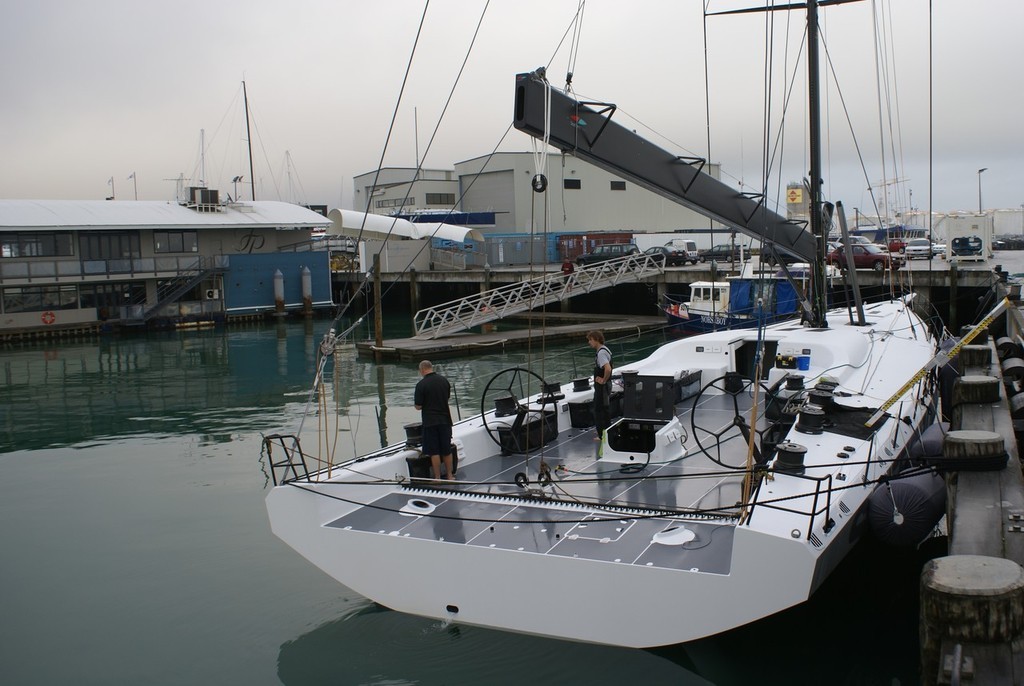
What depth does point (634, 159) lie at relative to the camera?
33.0 feet

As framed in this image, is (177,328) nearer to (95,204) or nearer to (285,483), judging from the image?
(95,204)

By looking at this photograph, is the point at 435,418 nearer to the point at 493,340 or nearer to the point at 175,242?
the point at 493,340

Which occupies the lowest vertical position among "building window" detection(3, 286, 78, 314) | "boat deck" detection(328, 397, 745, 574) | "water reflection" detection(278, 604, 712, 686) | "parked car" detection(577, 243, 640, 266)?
"water reflection" detection(278, 604, 712, 686)

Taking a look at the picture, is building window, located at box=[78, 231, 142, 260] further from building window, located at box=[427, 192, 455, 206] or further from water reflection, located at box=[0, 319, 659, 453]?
building window, located at box=[427, 192, 455, 206]

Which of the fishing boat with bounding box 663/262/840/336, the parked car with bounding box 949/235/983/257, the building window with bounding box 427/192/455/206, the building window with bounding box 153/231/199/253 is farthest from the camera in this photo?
the building window with bounding box 427/192/455/206

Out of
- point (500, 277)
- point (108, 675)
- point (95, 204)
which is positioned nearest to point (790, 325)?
point (108, 675)

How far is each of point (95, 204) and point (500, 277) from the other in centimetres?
2015

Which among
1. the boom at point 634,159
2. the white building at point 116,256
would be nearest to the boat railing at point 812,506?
the boom at point 634,159

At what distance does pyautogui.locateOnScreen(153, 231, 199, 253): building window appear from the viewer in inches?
1616

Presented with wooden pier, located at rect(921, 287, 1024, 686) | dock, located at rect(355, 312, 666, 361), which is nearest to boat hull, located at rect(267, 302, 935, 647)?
wooden pier, located at rect(921, 287, 1024, 686)

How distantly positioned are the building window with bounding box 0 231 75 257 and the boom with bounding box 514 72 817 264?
3497cm

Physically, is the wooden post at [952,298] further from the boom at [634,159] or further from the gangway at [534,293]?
the boom at [634,159]

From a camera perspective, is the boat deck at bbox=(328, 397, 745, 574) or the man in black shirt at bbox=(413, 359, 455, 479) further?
the man in black shirt at bbox=(413, 359, 455, 479)

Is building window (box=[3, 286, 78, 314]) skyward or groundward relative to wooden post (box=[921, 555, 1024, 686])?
skyward
